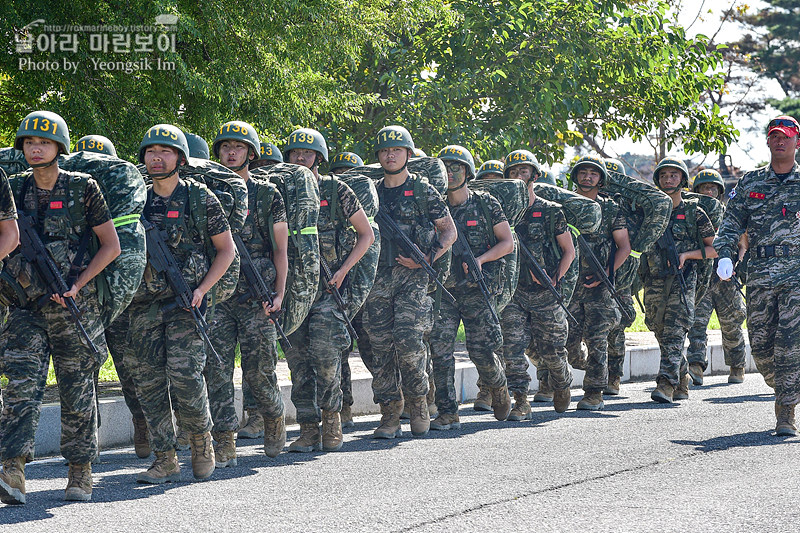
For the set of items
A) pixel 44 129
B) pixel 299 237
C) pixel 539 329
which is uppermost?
pixel 44 129

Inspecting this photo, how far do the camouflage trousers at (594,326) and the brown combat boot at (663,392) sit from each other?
55 centimetres

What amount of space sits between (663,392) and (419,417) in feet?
9.81

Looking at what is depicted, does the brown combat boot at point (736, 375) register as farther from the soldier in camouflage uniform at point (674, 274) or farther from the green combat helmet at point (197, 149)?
the green combat helmet at point (197, 149)

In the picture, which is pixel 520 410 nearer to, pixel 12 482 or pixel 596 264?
pixel 596 264

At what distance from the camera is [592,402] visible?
10.0m

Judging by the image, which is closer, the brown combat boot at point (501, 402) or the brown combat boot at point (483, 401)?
the brown combat boot at point (501, 402)

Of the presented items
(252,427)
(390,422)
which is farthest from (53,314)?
(390,422)

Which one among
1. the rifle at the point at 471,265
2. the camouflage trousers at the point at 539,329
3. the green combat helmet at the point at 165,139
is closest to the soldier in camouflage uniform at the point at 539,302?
the camouflage trousers at the point at 539,329

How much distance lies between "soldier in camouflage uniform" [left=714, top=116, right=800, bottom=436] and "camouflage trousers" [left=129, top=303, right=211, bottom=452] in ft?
12.4

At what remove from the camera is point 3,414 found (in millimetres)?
5668

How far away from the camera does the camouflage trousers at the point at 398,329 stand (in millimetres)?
8305

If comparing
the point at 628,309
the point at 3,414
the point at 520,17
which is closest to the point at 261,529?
the point at 3,414

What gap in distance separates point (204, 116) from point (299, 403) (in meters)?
3.77

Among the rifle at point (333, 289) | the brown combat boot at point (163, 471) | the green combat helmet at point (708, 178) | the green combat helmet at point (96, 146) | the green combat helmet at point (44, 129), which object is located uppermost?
the green combat helmet at point (708, 178)
